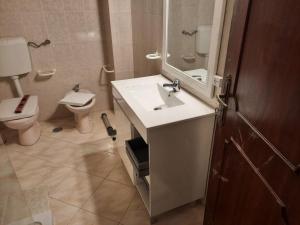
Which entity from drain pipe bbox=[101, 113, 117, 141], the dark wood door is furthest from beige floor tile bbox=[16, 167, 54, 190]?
the dark wood door

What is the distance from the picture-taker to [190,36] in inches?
63.4

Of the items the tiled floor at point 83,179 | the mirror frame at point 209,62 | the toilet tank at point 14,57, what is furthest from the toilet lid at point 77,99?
the mirror frame at point 209,62

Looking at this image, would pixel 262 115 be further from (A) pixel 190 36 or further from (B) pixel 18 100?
(B) pixel 18 100

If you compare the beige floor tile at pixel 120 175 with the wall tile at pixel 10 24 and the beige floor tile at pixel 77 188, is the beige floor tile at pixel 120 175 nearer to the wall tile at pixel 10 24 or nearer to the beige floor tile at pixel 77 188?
the beige floor tile at pixel 77 188

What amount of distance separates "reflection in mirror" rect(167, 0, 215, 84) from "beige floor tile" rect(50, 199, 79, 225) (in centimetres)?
135

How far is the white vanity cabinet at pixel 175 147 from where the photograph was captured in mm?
1310

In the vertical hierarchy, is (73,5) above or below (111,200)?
above

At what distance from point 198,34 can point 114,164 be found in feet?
4.58

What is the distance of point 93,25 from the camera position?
107 inches

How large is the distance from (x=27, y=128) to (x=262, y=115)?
2.36 meters

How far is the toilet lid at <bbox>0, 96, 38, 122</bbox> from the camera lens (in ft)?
7.21

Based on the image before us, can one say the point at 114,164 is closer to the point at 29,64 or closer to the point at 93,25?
the point at 29,64

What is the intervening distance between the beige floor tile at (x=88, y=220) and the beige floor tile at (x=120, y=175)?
37cm

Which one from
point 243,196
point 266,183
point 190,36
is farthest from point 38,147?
point 266,183
